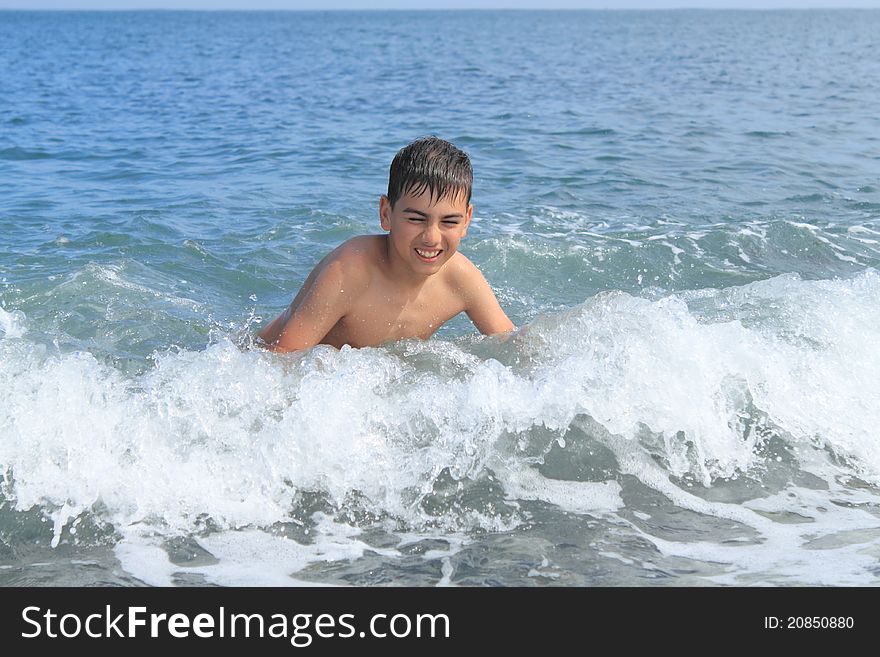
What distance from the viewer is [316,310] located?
414 centimetres

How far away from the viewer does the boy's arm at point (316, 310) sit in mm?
4113

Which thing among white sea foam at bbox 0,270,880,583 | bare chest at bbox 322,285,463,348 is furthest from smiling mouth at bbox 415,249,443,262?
white sea foam at bbox 0,270,880,583

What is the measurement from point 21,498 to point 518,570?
1.78 metres

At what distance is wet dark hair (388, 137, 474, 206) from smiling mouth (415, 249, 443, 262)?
0.77 feet

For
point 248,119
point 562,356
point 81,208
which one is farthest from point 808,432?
point 248,119

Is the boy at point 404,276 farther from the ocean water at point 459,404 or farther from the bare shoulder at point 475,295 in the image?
the ocean water at point 459,404

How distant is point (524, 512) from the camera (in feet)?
11.4

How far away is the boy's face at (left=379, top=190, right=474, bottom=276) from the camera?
154 inches

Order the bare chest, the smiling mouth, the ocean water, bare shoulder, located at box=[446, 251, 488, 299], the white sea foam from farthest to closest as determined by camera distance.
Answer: bare shoulder, located at box=[446, 251, 488, 299] → the bare chest → the smiling mouth → the white sea foam → the ocean water

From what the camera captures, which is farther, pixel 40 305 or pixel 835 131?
pixel 835 131
